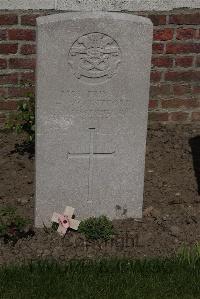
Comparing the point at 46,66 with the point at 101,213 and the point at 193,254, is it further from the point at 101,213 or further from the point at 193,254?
the point at 193,254

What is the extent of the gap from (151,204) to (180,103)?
1780 millimetres

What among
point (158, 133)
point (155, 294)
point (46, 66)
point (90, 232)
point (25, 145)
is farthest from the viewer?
point (158, 133)

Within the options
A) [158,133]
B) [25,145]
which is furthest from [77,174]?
[158,133]

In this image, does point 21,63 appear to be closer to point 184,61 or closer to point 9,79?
point 9,79

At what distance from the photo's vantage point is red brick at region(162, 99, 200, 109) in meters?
7.38

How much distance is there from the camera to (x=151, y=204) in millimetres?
5910

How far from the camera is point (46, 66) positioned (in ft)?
16.3

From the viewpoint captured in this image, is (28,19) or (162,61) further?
(162,61)

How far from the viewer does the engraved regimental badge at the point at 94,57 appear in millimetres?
5004

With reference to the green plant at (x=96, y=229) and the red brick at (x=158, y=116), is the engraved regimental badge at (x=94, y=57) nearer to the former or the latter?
the green plant at (x=96, y=229)

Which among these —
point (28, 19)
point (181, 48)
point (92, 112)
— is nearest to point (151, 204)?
point (92, 112)

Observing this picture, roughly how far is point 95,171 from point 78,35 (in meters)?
1.04

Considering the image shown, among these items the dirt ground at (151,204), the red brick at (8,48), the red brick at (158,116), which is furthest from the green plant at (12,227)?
the red brick at (158,116)

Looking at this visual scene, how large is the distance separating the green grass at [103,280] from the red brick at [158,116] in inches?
100
